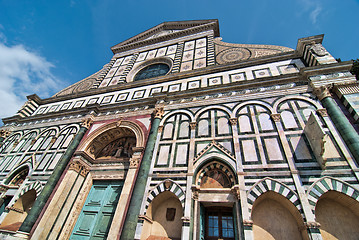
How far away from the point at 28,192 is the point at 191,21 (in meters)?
15.7

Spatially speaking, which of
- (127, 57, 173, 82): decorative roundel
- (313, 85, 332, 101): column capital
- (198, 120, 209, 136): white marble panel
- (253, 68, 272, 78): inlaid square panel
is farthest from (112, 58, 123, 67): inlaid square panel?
(313, 85, 332, 101): column capital

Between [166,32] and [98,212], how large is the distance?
49.3ft

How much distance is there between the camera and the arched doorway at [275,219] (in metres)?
4.82

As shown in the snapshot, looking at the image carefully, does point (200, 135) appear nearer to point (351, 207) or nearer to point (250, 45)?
point (351, 207)

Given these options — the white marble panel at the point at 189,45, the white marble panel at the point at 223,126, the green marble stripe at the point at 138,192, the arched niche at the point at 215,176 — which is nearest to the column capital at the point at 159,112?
the green marble stripe at the point at 138,192

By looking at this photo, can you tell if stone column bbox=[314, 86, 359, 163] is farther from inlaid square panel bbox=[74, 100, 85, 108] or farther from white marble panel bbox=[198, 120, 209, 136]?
inlaid square panel bbox=[74, 100, 85, 108]

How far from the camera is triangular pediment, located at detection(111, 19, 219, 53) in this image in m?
14.5

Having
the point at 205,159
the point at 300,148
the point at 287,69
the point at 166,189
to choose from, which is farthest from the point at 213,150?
the point at 287,69

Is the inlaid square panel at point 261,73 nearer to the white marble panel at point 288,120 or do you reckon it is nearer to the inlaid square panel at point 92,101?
the white marble panel at point 288,120

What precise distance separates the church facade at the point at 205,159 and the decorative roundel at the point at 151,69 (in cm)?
175

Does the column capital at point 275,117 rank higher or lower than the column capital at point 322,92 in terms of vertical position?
lower

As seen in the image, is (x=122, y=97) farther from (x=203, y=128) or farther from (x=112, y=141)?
(x=203, y=128)

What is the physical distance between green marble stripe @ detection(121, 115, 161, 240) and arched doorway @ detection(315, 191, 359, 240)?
5.07 metres

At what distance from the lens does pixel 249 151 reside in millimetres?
6148
